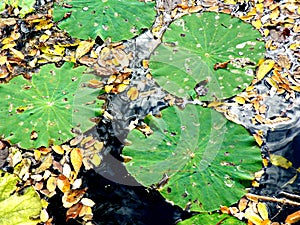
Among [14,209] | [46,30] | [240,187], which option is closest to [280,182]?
[240,187]

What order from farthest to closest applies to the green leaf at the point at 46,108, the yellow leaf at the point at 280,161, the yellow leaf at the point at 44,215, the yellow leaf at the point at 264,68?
the yellow leaf at the point at 264,68 → the green leaf at the point at 46,108 → the yellow leaf at the point at 280,161 → the yellow leaf at the point at 44,215

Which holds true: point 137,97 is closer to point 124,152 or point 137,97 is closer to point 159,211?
point 124,152

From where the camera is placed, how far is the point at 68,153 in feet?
8.47

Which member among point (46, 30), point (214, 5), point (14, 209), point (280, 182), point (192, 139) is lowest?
point (14, 209)

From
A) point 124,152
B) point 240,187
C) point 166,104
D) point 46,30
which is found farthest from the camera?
point 46,30

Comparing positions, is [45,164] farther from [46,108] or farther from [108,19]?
[108,19]

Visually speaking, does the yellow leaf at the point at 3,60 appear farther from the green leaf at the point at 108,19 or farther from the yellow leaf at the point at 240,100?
the yellow leaf at the point at 240,100

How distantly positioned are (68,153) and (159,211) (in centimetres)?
70

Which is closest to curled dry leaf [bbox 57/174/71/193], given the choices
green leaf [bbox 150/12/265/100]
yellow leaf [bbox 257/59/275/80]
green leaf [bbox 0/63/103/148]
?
green leaf [bbox 0/63/103/148]

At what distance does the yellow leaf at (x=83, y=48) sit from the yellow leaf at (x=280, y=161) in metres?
1.54

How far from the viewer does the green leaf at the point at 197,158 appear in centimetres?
225

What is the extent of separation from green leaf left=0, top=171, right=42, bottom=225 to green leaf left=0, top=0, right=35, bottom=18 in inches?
58.9

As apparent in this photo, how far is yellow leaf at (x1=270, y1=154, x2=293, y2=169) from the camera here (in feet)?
7.97

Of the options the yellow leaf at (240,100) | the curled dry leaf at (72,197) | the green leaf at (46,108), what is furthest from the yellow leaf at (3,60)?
the yellow leaf at (240,100)
